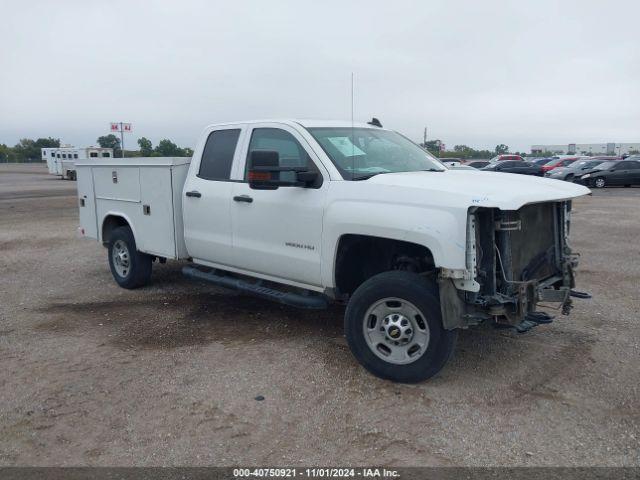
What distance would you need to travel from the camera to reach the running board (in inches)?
204

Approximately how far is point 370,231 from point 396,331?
79 centimetres

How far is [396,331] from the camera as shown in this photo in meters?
4.45

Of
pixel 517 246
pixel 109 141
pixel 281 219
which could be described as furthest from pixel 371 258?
pixel 109 141

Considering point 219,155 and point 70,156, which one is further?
point 70,156

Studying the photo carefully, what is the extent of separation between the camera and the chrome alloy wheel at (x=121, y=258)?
24.4 feet

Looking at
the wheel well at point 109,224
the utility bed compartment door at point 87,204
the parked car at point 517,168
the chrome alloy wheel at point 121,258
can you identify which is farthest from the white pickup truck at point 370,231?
the parked car at point 517,168

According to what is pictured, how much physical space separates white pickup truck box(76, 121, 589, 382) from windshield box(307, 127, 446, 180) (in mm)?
17

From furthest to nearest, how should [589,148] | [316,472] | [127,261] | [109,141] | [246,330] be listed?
1. [589,148]
2. [109,141]
3. [127,261]
4. [246,330]
5. [316,472]

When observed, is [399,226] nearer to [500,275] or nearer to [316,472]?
[500,275]

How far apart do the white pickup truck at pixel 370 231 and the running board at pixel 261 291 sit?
14 millimetres

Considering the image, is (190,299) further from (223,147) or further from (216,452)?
(216,452)

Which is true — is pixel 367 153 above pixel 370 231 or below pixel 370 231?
above

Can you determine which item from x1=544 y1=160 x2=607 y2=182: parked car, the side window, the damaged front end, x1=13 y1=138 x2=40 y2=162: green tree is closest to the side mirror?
the side window

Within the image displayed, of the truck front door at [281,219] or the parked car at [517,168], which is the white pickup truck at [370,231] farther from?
the parked car at [517,168]
